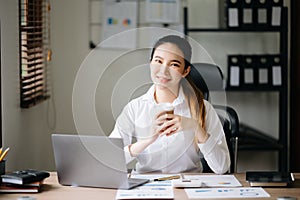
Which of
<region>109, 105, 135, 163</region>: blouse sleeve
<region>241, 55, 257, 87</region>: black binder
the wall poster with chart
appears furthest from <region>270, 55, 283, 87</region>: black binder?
<region>109, 105, 135, 163</region>: blouse sleeve

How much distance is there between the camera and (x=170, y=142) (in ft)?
9.16

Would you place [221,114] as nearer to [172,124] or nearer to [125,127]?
[125,127]

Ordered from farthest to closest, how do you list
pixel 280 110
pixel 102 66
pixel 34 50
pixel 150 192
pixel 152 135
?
pixel 102 66 < pixel 280 110 < pixel 34 50 < pixel 152 135 < pixel 150 192

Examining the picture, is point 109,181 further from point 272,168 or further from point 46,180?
point 272,168

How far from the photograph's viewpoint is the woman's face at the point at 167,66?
2643mm

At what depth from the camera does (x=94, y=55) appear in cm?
479

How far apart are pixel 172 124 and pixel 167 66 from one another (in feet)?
0.83

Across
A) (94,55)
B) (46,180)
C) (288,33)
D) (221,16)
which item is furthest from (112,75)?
(46,180)

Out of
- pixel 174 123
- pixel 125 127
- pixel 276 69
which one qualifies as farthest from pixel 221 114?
pixel 276 69

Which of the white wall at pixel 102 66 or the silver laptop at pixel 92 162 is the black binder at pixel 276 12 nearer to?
the white wall at pixel 102 66

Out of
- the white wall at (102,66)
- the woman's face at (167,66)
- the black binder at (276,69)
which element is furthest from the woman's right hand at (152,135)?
the black binder at (276,69)

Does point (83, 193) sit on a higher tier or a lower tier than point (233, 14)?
lower

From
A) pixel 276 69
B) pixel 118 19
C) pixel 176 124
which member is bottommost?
pixel 176 124

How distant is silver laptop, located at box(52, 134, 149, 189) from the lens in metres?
2.40
